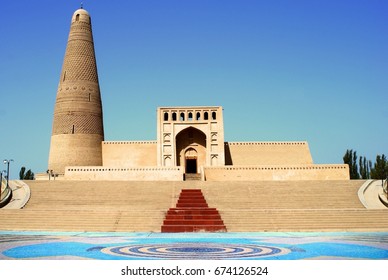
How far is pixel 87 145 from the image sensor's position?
27.3 metres

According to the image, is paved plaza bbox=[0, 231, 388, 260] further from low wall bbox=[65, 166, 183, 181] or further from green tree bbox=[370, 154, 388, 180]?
green tree bbox=[370, 154, 388, 180]

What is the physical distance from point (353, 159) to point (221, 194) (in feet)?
65.6

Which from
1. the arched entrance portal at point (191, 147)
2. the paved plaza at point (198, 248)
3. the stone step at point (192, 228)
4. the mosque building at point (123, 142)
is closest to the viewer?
the paved plaza at point (198, 248)

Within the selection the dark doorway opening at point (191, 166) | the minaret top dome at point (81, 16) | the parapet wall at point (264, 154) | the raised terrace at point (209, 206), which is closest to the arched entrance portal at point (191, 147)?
the dark doorway opening at point (191, 166)

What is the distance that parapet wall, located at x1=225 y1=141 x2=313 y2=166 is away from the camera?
29344mm

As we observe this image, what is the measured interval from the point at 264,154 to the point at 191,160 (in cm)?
459

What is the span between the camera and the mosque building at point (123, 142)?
27203mm

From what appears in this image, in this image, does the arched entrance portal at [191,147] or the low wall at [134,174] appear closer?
the low wall at [134,174]

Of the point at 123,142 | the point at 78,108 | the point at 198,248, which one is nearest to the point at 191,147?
the point at 123,142

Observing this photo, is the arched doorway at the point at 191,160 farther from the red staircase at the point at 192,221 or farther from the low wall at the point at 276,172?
the red staircase at the point at 192,221

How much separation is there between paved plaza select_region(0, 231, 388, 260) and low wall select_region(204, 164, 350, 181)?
13419 mm
